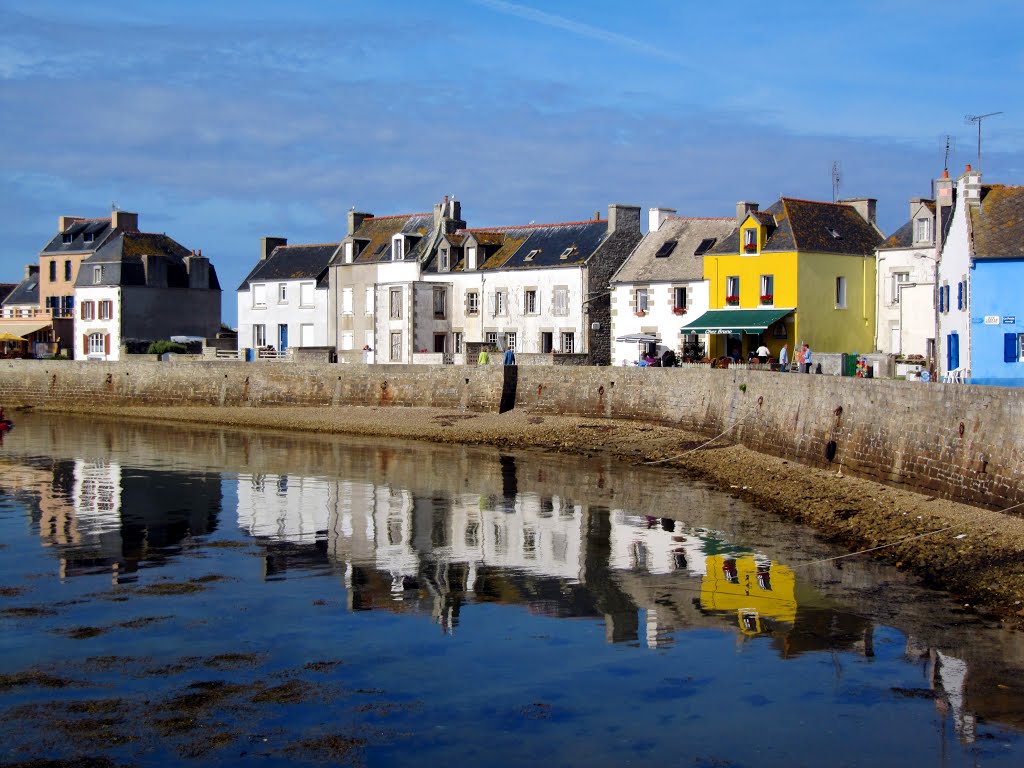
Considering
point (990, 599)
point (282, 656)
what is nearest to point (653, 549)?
point (990, 599)

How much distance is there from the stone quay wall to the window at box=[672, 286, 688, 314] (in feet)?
29.7

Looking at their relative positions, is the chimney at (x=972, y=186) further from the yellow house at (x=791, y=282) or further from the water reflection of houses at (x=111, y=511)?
the water reflection of houses at (x=111, y=511)

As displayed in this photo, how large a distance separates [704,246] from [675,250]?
1.47 m

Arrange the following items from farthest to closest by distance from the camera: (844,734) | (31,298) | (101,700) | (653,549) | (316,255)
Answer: (31,298), (316,255), (653,549), (101,700), (844,734)

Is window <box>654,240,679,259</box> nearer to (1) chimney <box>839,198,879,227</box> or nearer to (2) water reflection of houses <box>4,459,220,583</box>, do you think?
(1) chimney <box>839,198,879,227</box>

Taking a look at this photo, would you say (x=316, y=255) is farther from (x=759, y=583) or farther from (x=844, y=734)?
(x=844, y=734)

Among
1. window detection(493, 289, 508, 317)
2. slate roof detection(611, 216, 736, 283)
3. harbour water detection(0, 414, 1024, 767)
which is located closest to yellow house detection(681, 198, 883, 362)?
slate roof detection(611, 216, 736, 283)

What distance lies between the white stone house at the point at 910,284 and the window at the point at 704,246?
681 cm

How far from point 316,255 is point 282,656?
161ft

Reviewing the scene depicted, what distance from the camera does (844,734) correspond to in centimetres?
1131

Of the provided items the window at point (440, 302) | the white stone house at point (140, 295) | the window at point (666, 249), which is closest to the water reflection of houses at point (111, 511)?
the window at point (440, 302)

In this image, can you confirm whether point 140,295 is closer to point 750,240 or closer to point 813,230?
point 750,240

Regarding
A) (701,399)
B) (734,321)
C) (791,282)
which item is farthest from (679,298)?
(701,399)

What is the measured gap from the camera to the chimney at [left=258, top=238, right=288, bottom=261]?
210 ft
